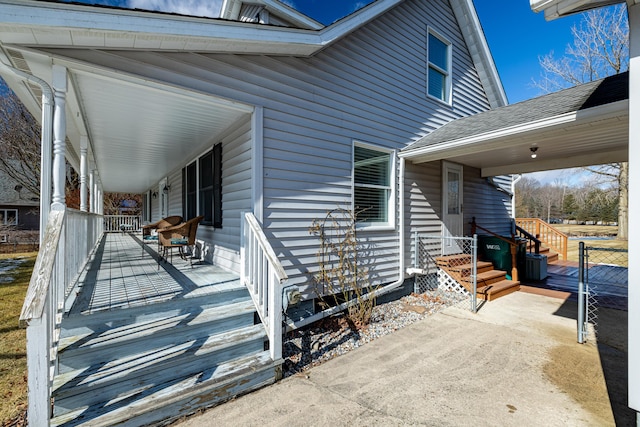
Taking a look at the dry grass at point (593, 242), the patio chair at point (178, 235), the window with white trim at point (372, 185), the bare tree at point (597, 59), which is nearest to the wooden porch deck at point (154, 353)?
the patio chair at point (178, 235)

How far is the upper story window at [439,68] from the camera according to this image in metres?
7.13

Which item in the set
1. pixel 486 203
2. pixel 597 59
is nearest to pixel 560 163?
pixel 486 203

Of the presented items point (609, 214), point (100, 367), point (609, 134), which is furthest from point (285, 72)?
point (609, 214)

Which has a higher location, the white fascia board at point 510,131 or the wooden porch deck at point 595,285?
the white fascia board at point 510,131

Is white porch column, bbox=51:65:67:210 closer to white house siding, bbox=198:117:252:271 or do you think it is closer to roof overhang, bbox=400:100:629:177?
white house siding, bbox=198:117:252:271

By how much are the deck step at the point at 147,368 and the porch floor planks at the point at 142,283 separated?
21.1 inches

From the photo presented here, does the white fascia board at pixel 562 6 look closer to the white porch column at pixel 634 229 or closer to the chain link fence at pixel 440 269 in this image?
the white porch column at pixel 634 229

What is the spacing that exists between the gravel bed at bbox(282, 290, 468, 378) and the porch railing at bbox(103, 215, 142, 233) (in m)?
15.3

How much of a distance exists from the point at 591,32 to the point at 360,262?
1907 centimetres

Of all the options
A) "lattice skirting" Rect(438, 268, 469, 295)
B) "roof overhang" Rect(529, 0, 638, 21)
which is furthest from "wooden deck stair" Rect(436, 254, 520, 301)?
"roof overhang" Rect(529, 0, 638, 21)

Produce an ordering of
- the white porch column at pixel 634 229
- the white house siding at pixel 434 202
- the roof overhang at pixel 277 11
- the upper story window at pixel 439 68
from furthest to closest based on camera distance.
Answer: the upper story window at pixel 439 68
the white house siding at pixel 434 202
the roof overhang at pixel 277 11
the white porch column at pixel 634 229

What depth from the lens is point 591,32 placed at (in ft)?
50.7

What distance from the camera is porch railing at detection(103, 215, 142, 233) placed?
16.6m

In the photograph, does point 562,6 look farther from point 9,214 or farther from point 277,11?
point 9,214
